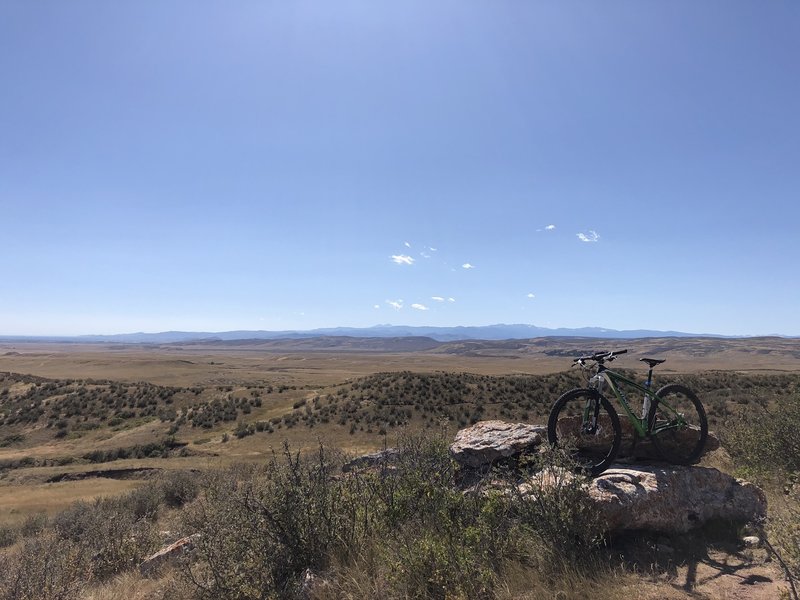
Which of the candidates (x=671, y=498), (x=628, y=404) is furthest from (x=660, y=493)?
(x=628, y=404)

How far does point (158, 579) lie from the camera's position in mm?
6492

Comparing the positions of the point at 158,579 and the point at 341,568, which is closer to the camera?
the point at 341,568

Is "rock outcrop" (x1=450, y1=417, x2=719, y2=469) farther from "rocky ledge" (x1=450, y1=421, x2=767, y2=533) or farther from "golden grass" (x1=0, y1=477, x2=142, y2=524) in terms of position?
"golden grass" (x1=0, y1=477, x2=142, y2=524)

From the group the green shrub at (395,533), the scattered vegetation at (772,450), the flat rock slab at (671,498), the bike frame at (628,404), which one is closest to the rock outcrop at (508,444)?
the bike frame at (628,404)

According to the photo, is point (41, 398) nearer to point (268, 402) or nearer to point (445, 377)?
Result: point (268, 402)

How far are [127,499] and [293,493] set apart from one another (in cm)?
1120

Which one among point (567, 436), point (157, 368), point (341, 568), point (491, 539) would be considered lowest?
point (157, 368)

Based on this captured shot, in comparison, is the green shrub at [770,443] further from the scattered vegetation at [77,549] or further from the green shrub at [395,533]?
the scattered vegetation at [77,549]

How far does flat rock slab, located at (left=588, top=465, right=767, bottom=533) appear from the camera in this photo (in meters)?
5.35

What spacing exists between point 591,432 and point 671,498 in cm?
128

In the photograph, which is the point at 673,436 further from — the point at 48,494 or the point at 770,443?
the point at 48,494

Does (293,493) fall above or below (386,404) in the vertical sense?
above

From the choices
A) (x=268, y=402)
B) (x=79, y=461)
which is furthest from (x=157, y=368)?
(x=79, y=461)

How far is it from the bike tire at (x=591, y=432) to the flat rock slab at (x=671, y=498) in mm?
288
